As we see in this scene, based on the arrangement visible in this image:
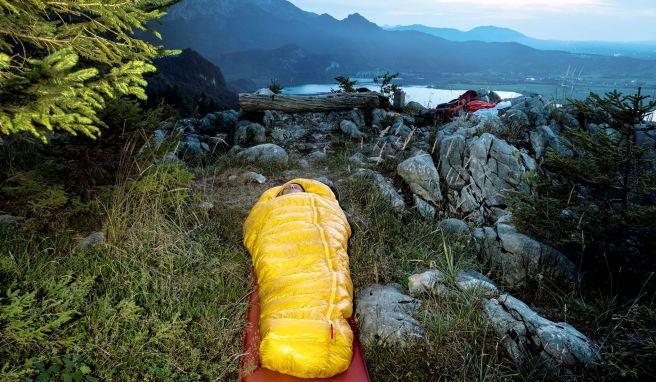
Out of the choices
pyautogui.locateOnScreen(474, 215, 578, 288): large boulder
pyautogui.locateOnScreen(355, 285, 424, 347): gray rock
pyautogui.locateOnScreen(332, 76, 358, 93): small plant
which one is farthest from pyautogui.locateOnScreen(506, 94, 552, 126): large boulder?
pyautogui.locateOnScreen(355, 285, 424, 347): gray rock

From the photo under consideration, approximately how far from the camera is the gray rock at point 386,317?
2.97 metres

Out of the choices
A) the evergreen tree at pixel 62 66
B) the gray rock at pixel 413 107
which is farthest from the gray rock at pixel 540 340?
the gray rock at pixel 413 107

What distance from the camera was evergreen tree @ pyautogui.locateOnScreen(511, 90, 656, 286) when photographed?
3834mm

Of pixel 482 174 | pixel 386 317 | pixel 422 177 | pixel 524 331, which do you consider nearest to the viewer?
pixel 524 331

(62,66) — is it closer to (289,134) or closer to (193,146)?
(193,146)

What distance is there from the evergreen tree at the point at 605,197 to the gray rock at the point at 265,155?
4.36 meters

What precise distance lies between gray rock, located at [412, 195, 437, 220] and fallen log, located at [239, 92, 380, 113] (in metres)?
5.09

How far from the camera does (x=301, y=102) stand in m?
10.4

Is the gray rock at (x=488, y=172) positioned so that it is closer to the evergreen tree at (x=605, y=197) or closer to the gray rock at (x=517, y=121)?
the gray rock at (x=517, y=121)

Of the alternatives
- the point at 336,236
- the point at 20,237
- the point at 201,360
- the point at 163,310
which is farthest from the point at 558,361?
the point at 20,237

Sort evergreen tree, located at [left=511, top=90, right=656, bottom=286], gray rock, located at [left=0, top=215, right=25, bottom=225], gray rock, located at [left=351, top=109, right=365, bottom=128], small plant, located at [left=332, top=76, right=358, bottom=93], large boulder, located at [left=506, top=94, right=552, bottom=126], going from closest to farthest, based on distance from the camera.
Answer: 1. gray rock, located at [left=0, top=215, right=25, bottom=225]
2. evergreen tree, located at [left=511, top=90, right=656, bottom=286]
3. large boulder, located at [left=506, top=94, right=552, bottom=126]
4. gray rock, located at [left=351, top=109, right=365, bottom=128]
5. small plant, located at [left=332, top=76, right=358, bottom=93]

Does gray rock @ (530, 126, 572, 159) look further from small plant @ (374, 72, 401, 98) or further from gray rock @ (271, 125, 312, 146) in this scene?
small plant @ (374, 72, 401, 98)

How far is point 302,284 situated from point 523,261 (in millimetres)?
3247

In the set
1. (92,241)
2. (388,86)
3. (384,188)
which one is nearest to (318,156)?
(384,188)
